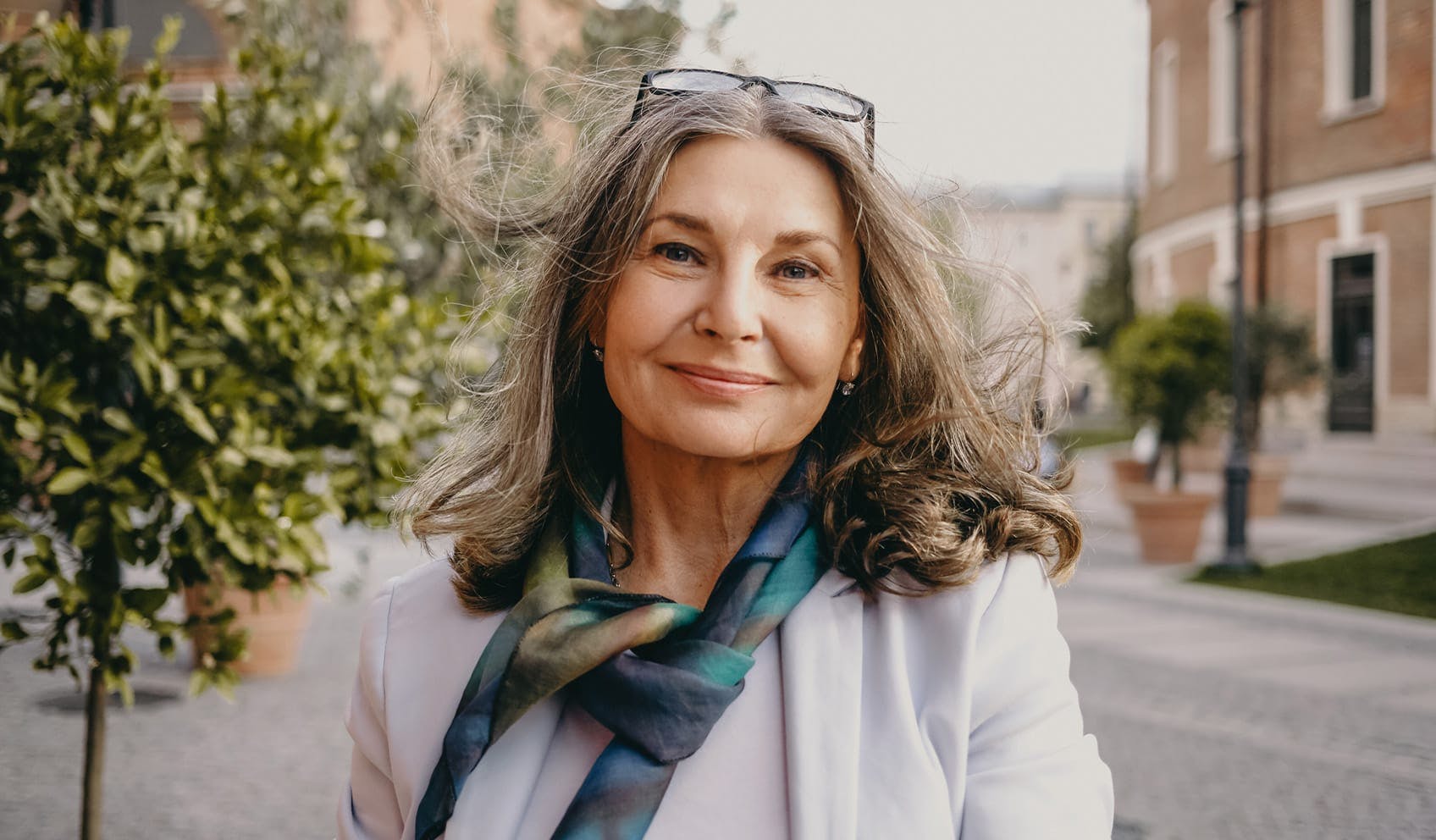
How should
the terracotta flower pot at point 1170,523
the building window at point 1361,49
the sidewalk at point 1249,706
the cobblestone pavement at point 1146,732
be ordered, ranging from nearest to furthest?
the cobblestone pavement at point 1146,732
the sidewalk at point 1249,706
the terracotta flower pot at point 1170,523
the building window at point 1361,49

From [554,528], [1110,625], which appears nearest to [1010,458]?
[554,528]

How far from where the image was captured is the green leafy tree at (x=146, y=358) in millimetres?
3162

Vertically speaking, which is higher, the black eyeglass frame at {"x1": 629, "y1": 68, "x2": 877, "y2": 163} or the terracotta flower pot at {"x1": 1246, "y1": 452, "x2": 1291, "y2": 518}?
the black eyeglass frame at {"x1": 629, "y1": 68, "x2": 877, "y2": 163}

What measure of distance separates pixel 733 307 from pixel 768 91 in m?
0.32

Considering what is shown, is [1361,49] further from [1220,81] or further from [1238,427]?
[1238,427]

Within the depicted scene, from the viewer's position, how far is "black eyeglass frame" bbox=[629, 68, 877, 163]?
1.60m

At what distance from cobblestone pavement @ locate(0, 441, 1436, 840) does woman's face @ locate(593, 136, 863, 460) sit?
86 centimetres

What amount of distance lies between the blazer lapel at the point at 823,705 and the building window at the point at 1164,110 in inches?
860

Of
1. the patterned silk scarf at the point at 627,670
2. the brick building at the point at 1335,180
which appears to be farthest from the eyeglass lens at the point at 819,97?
the brick building at the point at 1335,180

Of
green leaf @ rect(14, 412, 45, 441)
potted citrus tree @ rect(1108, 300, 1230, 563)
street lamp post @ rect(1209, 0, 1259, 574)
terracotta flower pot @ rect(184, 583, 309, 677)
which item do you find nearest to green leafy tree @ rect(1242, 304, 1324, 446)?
potted citrus tree @ rect(1108, 300, 1230, 563)

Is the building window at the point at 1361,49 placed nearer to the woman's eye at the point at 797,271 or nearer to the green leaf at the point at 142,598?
the green leaf at the point at 142,598

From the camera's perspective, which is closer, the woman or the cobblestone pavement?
the woman

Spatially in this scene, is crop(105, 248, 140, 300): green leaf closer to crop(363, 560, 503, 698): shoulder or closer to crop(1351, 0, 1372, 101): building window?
crop(363, 560, 503, 698): shoulder

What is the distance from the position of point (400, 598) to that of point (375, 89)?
5558 mm
